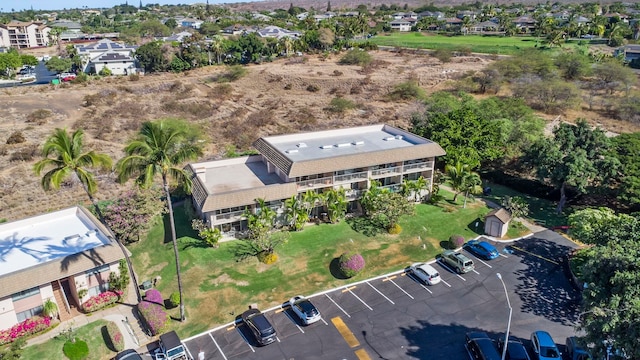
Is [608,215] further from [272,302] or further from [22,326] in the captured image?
[22,326]

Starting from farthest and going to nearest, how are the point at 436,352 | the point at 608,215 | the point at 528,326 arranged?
the point at 608,215 < the point at 528,326 < the point at 436,352

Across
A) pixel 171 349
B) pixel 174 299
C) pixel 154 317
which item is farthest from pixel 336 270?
pixel 171 349

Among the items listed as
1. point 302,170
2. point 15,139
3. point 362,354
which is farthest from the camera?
point 15,139

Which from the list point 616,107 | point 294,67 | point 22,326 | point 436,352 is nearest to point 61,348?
point 22,326

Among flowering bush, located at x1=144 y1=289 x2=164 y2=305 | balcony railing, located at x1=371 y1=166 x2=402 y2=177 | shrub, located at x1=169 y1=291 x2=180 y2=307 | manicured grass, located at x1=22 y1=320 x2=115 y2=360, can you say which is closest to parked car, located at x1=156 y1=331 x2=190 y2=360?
manicured grass, located at x1=22 y1=320 x2=115 y2=360

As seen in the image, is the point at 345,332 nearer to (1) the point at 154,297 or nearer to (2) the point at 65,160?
(1) the point at 154,297

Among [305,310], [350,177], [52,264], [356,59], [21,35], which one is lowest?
[305,310]

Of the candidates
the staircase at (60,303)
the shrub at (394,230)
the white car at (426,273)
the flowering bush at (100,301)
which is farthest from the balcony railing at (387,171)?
the staircase at (60,303)

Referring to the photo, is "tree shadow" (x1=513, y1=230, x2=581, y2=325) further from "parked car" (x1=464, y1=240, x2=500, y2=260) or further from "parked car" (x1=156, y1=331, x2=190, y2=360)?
"parked car" (x1=156, y1=331, x2=190, y2=360)
